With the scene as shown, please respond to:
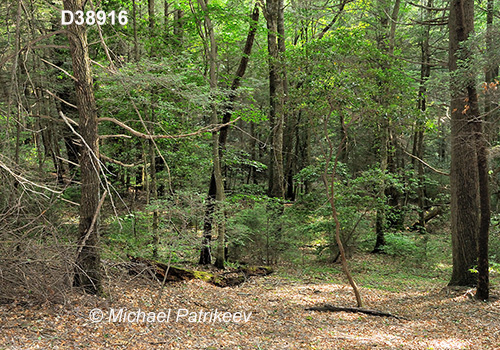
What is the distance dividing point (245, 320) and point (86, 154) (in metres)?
3.97

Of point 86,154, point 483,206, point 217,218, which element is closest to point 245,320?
point 217,218

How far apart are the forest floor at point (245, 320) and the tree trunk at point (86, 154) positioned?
1.22 feet

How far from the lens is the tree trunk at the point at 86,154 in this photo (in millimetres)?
5961

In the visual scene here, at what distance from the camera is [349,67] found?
7.86m

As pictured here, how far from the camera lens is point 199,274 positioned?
9188mm

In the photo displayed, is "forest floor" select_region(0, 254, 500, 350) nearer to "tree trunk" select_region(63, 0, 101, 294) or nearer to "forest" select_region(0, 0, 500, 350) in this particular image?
"forest" select_region(0, 0, 500, 350)

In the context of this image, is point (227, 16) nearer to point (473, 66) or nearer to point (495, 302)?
point (473, 66)

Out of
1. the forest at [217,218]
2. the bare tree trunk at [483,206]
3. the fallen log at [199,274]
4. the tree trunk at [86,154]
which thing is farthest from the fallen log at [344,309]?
the tree trunk at [86,154]

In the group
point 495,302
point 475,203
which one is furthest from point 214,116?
point 495,302


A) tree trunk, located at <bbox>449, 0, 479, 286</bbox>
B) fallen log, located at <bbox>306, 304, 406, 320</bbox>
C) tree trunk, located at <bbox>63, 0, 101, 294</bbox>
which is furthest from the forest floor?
tree trunk, located at <bbox>449, 0, 479, 286</bbox>

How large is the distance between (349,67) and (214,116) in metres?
3.68

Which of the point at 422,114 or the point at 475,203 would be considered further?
the point at 422,114

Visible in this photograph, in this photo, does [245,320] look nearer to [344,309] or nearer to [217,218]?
[344,309]

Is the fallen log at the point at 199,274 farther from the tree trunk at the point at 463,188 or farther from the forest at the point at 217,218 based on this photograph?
the tree trunk at the point at 463,188
